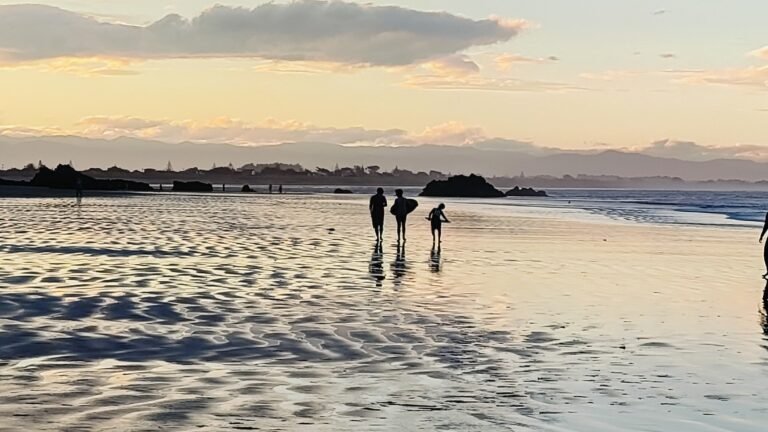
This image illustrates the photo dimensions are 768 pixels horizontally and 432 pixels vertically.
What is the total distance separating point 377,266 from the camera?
2248 cm

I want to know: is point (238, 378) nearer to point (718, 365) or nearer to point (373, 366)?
point (373, 366)

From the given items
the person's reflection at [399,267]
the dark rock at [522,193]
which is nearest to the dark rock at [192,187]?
the dark rock at [522,193]

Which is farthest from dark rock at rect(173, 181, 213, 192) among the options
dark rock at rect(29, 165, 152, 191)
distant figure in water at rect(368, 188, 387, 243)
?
distant figure in water at rect(368, 188, 387, 243)

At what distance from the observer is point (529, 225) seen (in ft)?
152

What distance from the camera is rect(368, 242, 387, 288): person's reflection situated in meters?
19.6

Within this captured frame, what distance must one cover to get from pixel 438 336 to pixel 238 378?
354 centimetres

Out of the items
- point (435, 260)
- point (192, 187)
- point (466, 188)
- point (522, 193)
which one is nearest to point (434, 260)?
point (435, 260)

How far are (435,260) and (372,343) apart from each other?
13199mm

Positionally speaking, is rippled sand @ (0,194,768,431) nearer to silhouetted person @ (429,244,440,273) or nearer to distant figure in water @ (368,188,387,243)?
silhouetted person @ (429,244,440,273)

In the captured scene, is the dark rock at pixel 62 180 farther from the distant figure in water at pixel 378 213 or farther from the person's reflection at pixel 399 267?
the person's reflection at pixel 399 267

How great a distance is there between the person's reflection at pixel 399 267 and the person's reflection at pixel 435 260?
584mm

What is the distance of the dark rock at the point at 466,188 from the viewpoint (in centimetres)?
12541

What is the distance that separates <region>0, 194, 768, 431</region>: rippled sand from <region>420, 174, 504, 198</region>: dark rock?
101m

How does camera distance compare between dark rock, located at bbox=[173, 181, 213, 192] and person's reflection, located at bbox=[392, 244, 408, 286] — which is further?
dark rock, located at bbox=[173, 181, 213, 192]
